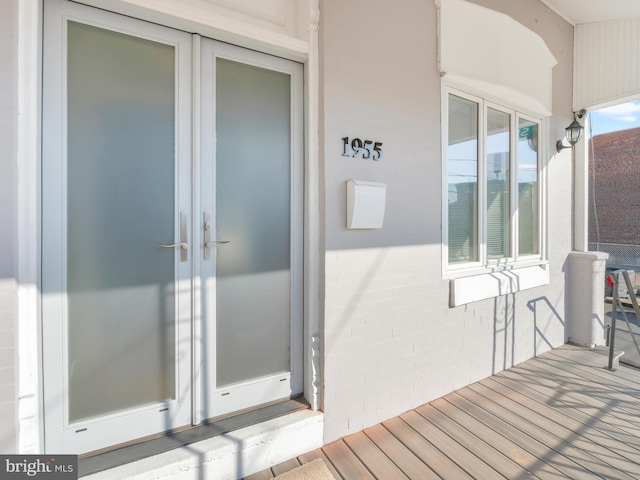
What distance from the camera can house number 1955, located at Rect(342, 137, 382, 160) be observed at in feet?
6.57

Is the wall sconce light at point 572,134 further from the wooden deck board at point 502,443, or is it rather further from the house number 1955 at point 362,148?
the wooden deck board at point 502,443

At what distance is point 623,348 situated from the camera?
361cm

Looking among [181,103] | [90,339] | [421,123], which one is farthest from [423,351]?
[181,103]

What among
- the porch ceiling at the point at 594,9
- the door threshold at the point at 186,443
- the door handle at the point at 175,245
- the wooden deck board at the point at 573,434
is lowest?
the wooden deck board at the point at 573,434

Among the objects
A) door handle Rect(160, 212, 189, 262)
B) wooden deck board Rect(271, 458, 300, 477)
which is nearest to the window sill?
wooden deck board Rect(271, 458, 300, 477)

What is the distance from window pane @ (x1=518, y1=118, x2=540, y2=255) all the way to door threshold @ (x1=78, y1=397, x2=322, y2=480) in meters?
2.91

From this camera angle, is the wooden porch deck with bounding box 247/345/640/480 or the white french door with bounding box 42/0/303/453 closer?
the white french door with bounding box 42/0/303/453

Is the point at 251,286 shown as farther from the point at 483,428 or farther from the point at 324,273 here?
the point at 483,428

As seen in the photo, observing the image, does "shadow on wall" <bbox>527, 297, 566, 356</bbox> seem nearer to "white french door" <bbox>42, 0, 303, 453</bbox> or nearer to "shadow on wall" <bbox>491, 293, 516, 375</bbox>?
"shadow on wall" <bbox>491, 293, 516, 375</bbox>

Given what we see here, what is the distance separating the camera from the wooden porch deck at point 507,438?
70.3 inches

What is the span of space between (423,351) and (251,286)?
1391 millimetres

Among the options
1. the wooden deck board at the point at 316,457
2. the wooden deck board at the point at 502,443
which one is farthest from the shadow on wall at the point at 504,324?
the wooden deck board at the point at 316,457

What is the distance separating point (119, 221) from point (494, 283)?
9.47ft

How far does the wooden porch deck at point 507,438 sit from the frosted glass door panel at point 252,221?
67 cm
